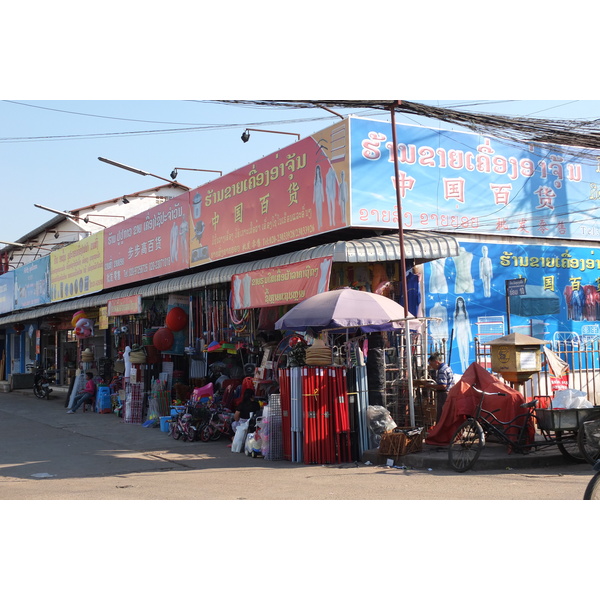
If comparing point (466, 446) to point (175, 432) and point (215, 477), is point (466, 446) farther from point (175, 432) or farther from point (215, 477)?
point (175, 432)

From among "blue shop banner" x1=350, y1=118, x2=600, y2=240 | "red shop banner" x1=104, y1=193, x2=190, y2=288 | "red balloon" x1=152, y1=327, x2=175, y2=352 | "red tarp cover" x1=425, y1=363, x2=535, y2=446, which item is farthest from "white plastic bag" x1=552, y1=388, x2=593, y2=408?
"red balloon" x1=152, y1=327, x2=175, y2=352

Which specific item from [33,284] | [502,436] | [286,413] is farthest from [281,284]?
[33,284]

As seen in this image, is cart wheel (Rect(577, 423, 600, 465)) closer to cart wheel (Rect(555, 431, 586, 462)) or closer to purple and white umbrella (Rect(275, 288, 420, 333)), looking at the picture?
cart wheel (Rect(555, 431, 586, 462))

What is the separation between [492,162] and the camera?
12.9 metres

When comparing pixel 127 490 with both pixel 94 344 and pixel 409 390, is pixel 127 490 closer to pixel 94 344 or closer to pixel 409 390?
pixel 409 390

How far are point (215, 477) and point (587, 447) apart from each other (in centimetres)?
494

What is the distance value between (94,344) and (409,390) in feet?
59.0

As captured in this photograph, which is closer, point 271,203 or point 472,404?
point 472,404

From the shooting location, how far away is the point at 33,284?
28047mm

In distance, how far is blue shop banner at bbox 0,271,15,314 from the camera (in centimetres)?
3086

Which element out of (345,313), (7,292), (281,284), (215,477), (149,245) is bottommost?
(215,477)

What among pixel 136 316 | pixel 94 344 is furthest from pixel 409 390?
pixel 94 344

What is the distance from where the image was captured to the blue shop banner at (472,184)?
38.2ft

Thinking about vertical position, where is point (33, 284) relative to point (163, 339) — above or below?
above
